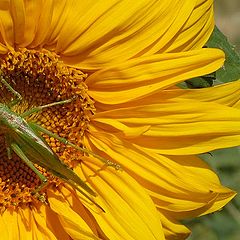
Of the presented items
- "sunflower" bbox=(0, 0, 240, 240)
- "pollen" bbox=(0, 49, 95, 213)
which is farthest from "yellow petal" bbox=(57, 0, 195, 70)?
"pollen" bbox=(0, 49, 95, 213)

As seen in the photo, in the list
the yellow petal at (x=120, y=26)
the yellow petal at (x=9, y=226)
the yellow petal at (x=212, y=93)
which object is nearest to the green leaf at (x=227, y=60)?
the yellow petal at (x=212, y=93)

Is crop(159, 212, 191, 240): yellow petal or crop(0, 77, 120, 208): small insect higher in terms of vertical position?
crop(0, 77, 120, 208): small insect

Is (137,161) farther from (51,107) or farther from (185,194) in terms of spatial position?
(51,107)

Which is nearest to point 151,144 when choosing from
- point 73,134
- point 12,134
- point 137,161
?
point 137,161

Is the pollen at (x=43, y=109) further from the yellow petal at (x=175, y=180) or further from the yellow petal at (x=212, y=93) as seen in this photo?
the yellow petal at (x=212, y=93)

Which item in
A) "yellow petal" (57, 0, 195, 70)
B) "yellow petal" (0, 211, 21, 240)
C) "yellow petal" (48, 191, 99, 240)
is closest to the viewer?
"yellow petal" (57, 0, 195, 70)

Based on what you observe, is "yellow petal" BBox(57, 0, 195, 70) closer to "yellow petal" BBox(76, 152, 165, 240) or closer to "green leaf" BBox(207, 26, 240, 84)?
"green leaf" BBox(207, 26, 240, 84)
